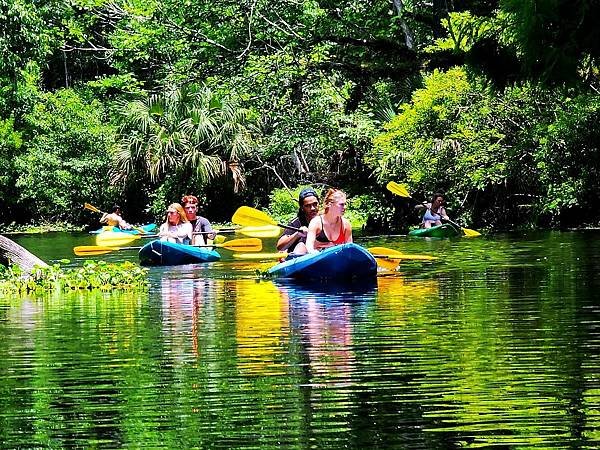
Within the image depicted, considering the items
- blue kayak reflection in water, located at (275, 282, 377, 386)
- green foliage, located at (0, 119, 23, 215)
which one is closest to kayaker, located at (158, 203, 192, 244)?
blue kayak reflection in water, located at (275, 282, 377, 386)

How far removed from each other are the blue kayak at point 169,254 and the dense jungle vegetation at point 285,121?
5297 millimetres

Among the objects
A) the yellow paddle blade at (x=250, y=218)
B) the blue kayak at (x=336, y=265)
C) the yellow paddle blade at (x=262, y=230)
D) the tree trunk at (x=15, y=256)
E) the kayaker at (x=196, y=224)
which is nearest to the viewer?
the blue kayak at (x=336, y=265)

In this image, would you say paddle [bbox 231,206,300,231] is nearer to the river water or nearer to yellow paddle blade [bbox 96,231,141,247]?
yellow paddle blade [bbox 96,231,141,247]

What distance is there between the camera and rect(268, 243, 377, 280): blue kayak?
13461 mm

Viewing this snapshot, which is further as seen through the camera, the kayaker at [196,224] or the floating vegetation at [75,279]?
the kayaker at [196,224]

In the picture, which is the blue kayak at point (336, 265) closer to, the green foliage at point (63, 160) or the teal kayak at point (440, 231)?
the teal kayak at point (440, 231)

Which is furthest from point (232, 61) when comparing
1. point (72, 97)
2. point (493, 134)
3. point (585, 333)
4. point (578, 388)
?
point (578, 388)

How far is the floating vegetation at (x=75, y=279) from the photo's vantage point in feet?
45.6

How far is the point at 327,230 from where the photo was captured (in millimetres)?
14062

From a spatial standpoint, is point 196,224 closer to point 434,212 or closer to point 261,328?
point 434,212

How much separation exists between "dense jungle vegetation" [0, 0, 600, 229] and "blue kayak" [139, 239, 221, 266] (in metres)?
5.30

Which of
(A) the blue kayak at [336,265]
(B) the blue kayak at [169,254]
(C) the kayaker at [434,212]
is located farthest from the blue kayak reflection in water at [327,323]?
(C) the kayaker at [434,212]

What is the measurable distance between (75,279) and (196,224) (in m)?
6.23

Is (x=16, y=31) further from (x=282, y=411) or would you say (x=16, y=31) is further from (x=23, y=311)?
(x=282, y=411)
